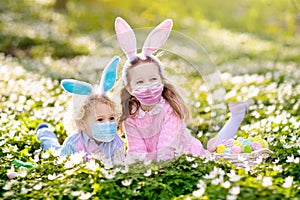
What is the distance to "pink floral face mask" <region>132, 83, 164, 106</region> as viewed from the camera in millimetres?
5086

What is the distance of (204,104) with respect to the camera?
8180mm

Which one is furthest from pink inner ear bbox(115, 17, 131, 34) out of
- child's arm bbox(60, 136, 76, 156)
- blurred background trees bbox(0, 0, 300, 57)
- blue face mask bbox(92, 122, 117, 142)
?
blurred background trees bbox(0, 0, 300, 57)

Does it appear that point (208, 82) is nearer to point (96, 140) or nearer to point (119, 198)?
point (96, 140)

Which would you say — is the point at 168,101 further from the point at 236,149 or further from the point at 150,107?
the point at 236,149

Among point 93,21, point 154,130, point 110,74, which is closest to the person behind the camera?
point 110,74

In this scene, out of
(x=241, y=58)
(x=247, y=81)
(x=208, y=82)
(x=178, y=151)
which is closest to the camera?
(x=178, y=151)

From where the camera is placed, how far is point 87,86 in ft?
17.0

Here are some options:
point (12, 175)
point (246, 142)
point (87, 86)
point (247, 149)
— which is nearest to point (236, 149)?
point (247, 149)

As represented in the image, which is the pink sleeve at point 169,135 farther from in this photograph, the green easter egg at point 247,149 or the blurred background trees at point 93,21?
the blurred background trees at point 93,21

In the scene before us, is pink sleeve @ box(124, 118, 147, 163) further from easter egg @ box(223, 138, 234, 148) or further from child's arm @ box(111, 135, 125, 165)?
easter egg @ box(223, 138, 234, 148)

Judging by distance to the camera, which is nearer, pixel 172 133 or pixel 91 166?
pixel 91 166

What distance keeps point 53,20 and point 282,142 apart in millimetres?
15001

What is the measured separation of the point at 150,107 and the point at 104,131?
465mm

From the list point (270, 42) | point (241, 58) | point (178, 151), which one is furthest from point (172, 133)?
point (270, 42)
